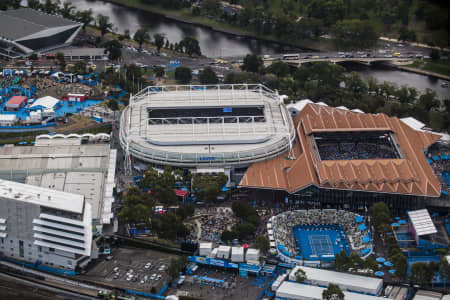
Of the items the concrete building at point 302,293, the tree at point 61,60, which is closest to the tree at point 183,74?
the tree at point 61,60

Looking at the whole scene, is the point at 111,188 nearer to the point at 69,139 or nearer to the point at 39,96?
the point at 69,139

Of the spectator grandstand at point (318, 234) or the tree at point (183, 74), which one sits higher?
the tree at point (183, 74)

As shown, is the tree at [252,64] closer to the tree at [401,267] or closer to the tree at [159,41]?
the tree at [159,41]

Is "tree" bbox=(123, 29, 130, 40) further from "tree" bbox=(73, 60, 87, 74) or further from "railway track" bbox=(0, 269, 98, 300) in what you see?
"railway track" bbox=(0, 269, 98, 300)

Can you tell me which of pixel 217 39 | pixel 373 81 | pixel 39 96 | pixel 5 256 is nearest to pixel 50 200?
pixel 5 256

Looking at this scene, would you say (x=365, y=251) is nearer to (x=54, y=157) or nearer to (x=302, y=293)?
(x=302, y=293)

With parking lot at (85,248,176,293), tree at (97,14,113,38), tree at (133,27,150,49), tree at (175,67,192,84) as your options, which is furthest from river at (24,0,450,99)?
parking lot at (85,248,176,293)
